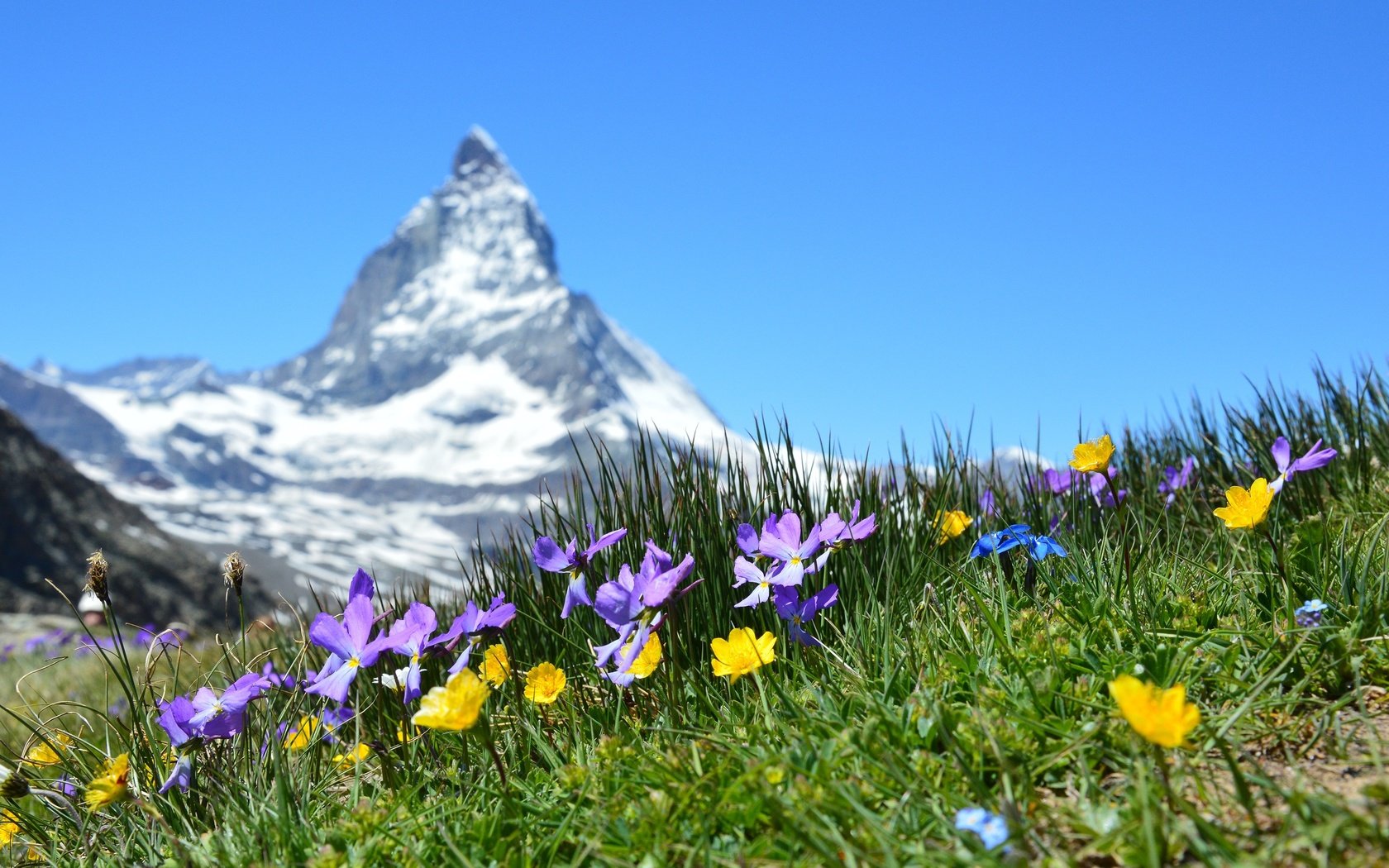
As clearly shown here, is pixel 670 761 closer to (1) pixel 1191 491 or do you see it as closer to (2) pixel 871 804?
(2) pixel 871 804

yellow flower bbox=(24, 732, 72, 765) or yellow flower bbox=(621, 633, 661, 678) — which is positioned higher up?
yellow flower bbox=(621, 633, 661, 678)

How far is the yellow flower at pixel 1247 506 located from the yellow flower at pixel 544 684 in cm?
185

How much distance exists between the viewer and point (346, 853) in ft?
7.19

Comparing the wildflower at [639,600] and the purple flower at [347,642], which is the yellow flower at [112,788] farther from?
the wildflower at [639,600]

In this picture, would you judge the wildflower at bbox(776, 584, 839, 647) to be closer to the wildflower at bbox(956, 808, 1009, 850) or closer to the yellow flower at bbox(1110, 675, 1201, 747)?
the wildflower at bbox(956, 808, 1009, 850)

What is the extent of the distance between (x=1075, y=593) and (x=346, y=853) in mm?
2031

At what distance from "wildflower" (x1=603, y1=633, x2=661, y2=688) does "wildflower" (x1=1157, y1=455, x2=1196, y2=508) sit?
2.86 metres

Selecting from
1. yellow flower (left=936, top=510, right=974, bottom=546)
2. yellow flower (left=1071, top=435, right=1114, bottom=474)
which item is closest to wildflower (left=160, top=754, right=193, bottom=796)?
yellow flower (left=936, top=510, right=974, bottom=546)

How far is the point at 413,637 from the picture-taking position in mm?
2645

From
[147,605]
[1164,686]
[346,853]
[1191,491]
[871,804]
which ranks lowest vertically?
[147,605]

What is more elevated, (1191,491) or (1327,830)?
(1191,491)

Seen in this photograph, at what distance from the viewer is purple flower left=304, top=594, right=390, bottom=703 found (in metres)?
2.52

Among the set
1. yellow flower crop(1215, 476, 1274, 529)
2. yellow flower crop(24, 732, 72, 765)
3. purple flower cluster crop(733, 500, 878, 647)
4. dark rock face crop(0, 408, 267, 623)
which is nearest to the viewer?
yellow flower crop(1215, 476, 1274, 529)

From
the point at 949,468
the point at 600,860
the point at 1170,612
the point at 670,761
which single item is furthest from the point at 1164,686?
the point at 949,468
